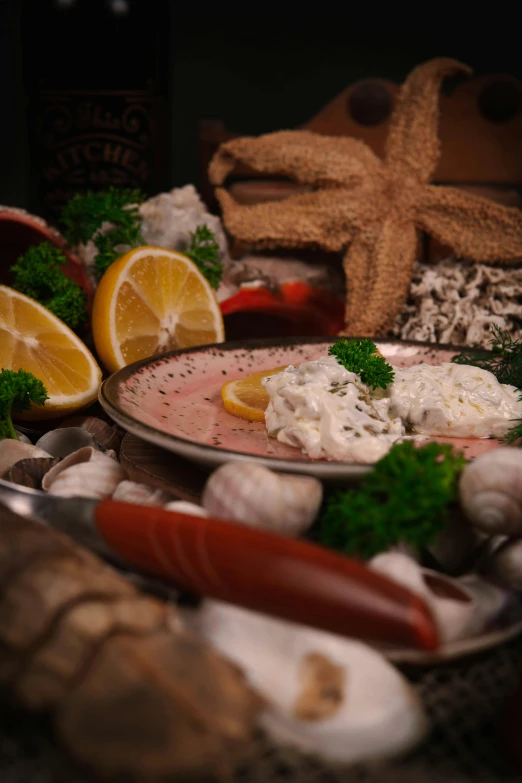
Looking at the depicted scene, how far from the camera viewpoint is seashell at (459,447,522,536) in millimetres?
711

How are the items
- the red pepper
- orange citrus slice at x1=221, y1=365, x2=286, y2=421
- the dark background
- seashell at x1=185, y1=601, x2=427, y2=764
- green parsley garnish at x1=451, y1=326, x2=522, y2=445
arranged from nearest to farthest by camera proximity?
seashell at x1=185, y1=601, x2=427, y2=764
orange citrus slice at x1=221, y1=365, x2=286, y2=421
green parsley garnish at x1=451, y1=326, x2=522, y2=445
the red pepper
the dark background

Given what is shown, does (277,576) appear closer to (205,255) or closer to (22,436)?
(22,436)

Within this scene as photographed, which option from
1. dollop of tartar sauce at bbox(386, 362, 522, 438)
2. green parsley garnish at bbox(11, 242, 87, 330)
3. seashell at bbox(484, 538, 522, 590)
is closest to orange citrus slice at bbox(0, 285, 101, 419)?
green parsley garnish at bbox(11, 242, 87, 330)

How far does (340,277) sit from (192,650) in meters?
1.26

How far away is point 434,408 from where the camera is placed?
1.00 metres

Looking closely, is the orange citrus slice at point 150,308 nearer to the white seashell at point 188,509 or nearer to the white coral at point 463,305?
the white coral at point 463,305

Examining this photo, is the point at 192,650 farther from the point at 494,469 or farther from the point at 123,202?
the point at 123,202

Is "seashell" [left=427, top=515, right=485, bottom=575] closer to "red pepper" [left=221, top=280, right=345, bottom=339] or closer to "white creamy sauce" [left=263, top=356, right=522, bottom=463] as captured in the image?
"white creamy sauce" [left=263, top=356, right=522, bottom=463]

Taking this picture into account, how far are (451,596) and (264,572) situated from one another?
170 millimetres

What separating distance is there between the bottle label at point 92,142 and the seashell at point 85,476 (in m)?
0.85

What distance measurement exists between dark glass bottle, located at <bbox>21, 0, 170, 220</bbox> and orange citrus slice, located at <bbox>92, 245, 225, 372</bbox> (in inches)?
12.0

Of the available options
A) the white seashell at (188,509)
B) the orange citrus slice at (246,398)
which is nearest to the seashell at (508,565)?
the white seashell at (188,509)

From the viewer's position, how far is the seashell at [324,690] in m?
0.56

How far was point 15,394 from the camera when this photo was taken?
1.08 meters
